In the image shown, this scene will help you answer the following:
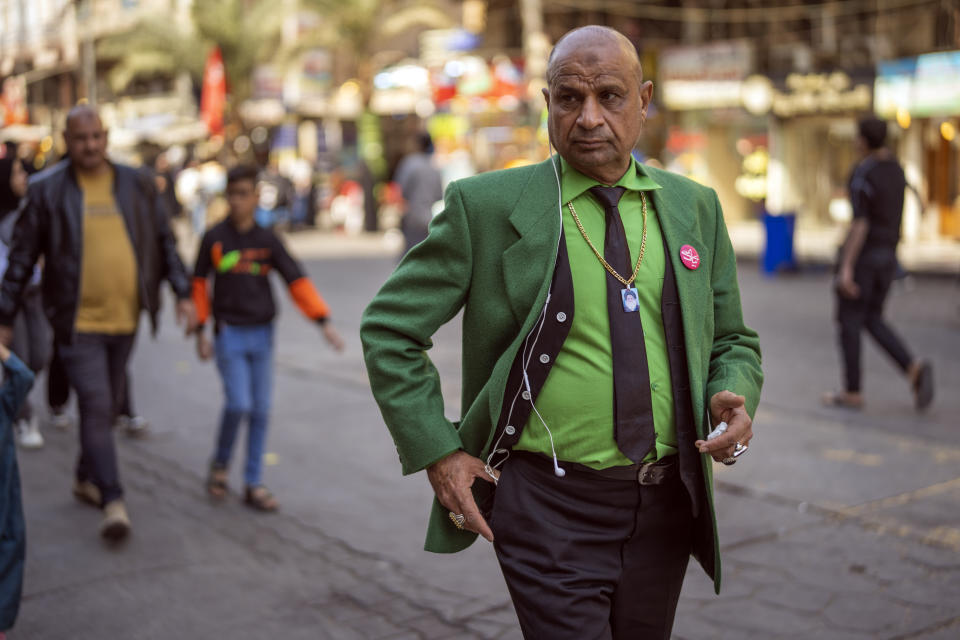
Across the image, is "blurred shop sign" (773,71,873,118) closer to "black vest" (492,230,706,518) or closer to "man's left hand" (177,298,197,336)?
"man's left hand" (177,298,197,336)

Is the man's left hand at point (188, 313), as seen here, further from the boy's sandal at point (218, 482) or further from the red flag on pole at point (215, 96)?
the red flag on pole at point (215, 96)

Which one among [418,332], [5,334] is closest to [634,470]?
[418,332]

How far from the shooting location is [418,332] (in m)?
2.42

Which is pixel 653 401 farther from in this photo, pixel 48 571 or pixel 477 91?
pixel 477 91

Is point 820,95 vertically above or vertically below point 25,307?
above

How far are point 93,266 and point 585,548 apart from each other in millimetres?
3718

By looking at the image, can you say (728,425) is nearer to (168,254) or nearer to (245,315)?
(245,315)

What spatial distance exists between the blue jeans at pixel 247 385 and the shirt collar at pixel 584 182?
362cm

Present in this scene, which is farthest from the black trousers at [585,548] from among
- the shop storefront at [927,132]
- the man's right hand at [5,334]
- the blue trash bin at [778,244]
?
the shop storefront at [927,132]

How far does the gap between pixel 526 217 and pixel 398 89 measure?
101ft

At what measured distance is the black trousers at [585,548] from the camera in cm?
238

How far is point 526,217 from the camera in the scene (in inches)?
95.5

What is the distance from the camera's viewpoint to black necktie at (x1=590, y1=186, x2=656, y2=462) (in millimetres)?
2410

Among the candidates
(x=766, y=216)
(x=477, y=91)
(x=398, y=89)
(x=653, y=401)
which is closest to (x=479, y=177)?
(x=653, y=401)
